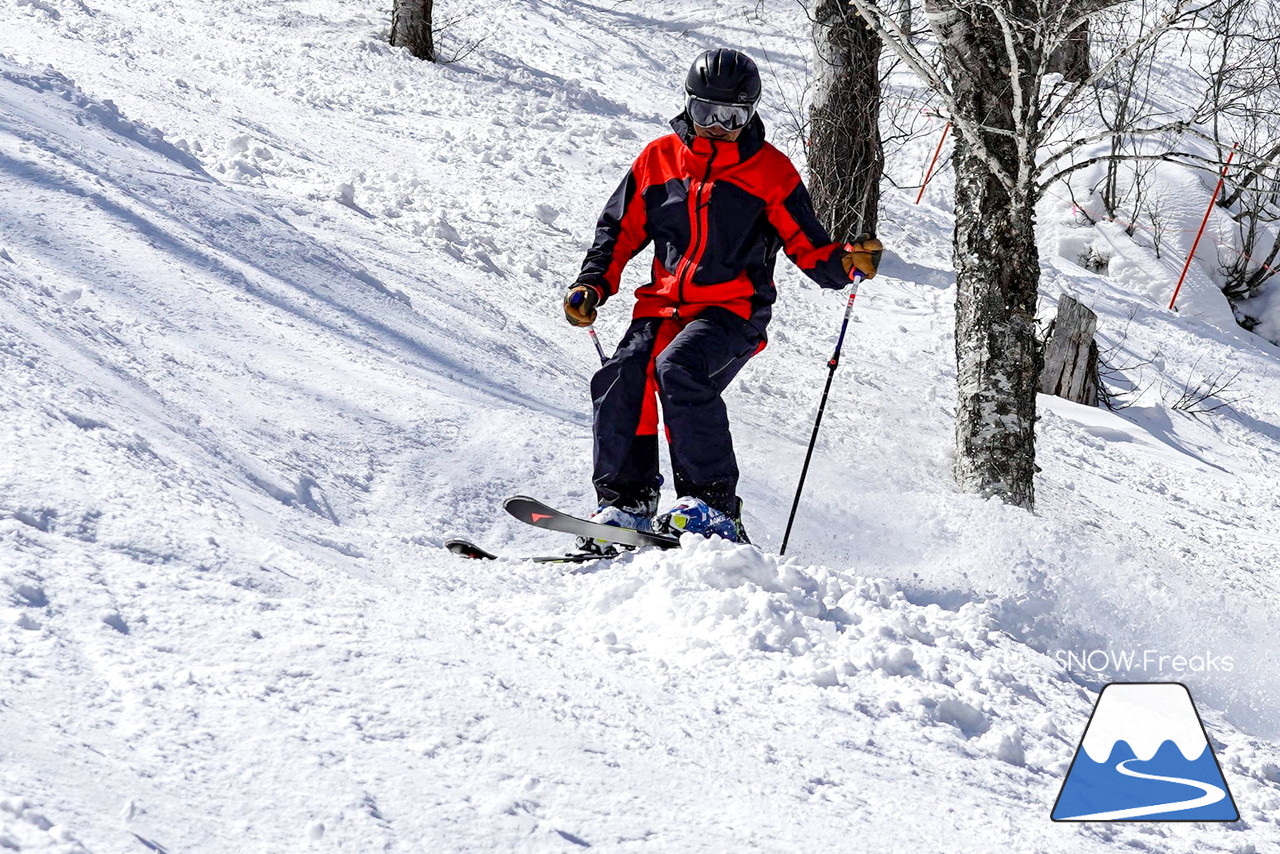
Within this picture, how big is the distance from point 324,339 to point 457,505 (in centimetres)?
120

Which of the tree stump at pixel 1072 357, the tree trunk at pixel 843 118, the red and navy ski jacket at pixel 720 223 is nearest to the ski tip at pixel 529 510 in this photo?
the red and navy ski jacket at pixel 720 223

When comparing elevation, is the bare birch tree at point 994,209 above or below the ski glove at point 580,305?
above

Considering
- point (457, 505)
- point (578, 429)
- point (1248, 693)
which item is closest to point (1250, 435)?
point (1248, 693)

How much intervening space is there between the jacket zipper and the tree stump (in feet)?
17.2

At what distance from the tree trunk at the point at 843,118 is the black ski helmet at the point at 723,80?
5.31m

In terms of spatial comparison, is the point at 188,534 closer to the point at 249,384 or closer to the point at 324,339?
the point at 249,384

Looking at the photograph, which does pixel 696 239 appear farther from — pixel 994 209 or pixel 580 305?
pixel 994 209

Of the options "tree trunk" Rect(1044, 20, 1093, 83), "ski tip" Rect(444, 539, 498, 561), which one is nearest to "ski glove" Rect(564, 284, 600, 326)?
"ski tip" Rect(444, 539, 498, 561)

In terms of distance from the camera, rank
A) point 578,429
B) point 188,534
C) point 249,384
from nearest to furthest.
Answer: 1. point 188,534
2. point 249,384
3. point 578,429

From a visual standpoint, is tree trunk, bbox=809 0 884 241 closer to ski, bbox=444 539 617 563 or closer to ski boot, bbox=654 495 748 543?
ski boot, bbox=654 495 748 543

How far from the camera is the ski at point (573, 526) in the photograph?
12.3ft

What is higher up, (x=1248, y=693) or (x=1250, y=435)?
(x=1250, y=435)

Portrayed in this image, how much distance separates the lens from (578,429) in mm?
4883

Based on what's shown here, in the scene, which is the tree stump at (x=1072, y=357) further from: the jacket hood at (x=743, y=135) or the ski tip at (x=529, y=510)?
the ski tip at (x=529, y=510)
